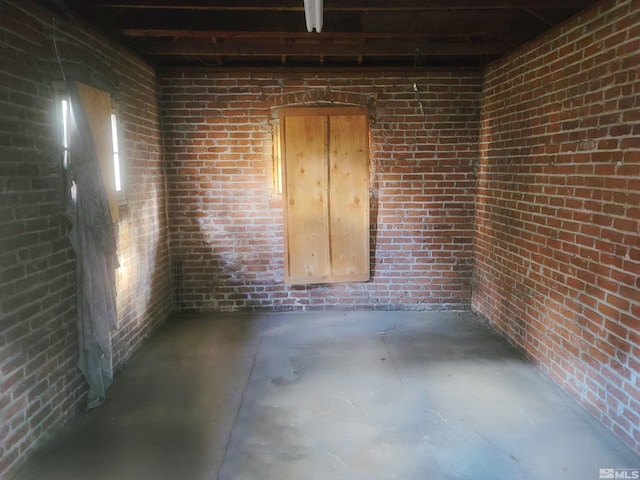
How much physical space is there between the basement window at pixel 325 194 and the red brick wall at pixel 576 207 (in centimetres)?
141

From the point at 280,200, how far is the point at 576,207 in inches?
115

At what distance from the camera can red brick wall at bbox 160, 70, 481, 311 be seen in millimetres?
4730

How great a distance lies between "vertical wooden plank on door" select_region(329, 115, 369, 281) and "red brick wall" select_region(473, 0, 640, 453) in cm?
136

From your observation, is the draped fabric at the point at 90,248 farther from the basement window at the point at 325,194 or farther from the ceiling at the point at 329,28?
the basement window at the point at 325,194

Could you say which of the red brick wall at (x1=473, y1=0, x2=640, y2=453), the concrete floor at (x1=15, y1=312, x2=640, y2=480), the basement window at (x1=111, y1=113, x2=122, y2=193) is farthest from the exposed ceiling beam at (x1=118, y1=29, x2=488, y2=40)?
the concrete floor at (x1=15, y1=312, x2=640, y2=480)

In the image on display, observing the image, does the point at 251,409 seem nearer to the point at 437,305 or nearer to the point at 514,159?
the point at 437,305

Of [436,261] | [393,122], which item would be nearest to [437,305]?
[436,261]

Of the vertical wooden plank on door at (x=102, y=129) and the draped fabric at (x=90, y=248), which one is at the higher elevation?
the vertical wooden plank on door at (x=102, y=129)

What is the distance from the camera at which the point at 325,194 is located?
4.80 metres

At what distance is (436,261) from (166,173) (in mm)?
3229

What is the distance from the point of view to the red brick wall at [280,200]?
15.5 ft

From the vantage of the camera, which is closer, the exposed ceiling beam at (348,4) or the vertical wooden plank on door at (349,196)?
the exposed ceiling beam at (348,4)

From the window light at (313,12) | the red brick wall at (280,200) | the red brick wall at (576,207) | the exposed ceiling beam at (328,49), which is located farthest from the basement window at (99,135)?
the red brick wall at (576,207)

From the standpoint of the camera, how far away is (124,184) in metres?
3.76
